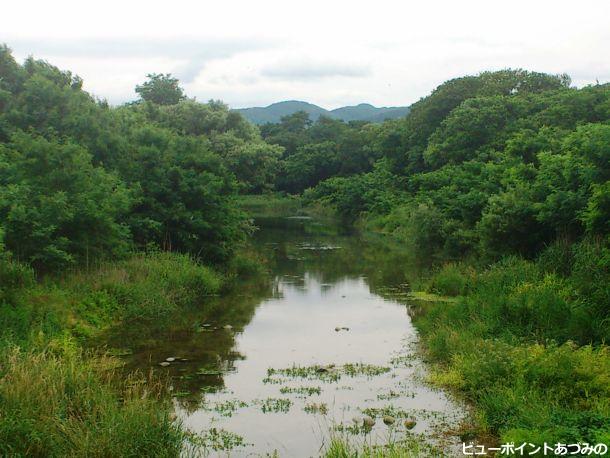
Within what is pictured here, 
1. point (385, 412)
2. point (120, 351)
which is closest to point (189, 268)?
point (120, 351)

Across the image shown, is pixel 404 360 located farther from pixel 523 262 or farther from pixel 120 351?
pixel 120 351

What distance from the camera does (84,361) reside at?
14.4 metres

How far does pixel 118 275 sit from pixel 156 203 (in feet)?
20.6

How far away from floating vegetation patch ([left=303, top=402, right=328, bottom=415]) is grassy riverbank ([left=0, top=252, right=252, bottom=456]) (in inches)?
105

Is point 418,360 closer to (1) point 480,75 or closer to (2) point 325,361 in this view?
(2) point 325,361

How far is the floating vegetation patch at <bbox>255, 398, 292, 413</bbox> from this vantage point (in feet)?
43.4

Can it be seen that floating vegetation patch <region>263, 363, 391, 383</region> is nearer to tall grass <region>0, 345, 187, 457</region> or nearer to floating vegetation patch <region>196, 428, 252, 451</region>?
floating vegetation patch <region>196, 428, 252, 451</region>

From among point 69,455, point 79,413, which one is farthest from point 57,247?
point 69,455

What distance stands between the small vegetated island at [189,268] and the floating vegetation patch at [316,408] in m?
2.52

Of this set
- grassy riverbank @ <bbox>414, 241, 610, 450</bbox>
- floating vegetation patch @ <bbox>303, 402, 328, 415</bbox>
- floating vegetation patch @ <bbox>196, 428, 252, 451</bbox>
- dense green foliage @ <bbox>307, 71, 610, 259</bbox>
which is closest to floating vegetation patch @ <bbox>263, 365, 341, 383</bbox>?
floating vegetation patch @ <bbox>303, 402, 328, 415</bbox>

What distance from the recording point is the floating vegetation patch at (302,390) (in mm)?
14250

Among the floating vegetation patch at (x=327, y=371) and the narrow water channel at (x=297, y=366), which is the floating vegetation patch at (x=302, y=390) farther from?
the floating vegetation patch at (x=327, y=371)

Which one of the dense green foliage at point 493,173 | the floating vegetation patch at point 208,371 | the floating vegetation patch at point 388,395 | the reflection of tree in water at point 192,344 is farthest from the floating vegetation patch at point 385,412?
the dense green foliage at point 493,173

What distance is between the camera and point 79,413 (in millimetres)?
10781
